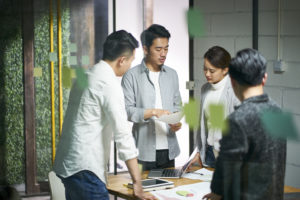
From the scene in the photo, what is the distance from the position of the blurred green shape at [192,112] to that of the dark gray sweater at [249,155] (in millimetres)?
172

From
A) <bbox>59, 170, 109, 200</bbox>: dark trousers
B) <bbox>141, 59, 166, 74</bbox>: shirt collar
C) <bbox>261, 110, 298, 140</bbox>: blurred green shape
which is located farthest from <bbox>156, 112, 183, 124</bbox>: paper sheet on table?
<bbox>261, 110, 298, 140</bbox>: blurred green shape

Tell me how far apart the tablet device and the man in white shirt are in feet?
0.33

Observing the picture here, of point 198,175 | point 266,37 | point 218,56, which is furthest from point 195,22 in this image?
point 198,175

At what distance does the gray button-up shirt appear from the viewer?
1.02 metres

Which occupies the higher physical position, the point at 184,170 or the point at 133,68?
the point at 133,68

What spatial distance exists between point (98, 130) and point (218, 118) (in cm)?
38

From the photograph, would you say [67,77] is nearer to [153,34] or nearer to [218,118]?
[153,34]

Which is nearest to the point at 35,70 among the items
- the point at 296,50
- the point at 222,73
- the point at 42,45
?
the point at 42,45

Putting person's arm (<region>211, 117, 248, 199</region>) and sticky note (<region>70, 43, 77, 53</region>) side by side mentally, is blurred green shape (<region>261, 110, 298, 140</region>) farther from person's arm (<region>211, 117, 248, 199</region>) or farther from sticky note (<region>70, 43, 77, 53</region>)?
sticky note (<region>70, 43, 77, 53</region>)

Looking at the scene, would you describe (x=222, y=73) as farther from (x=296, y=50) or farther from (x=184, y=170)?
(x=184, y=170)

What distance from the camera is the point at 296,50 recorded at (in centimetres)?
→ 92

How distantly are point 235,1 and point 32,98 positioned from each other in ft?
1.67

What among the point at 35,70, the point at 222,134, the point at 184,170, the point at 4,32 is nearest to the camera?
the point at 222,134

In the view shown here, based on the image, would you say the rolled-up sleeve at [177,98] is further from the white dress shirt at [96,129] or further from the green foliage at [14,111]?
the green foliage at [14,111]
